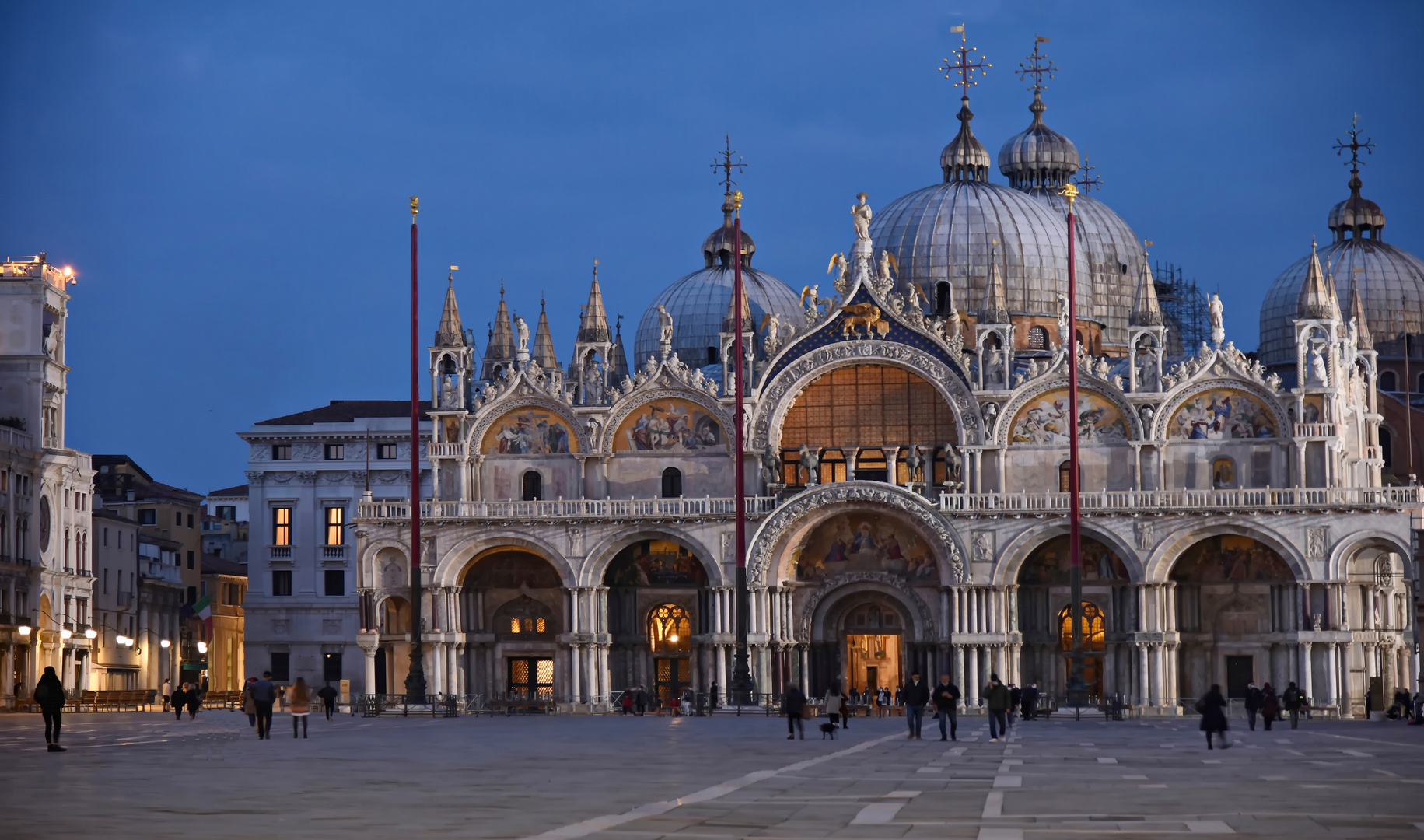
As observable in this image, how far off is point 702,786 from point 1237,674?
139 feet

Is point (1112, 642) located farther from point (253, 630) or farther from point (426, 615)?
point (253, 630)

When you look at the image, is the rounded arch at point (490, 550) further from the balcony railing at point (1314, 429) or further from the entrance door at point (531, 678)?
the balcony railing at point (1314, 429)

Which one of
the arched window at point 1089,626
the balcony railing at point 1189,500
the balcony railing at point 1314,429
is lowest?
the arched window at point 1089,626

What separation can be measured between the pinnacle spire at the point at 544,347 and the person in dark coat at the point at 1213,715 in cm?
3751

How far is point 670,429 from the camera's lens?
70062mm

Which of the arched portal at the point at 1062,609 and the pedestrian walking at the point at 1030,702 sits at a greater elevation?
the arched portal at the point at 1062,609

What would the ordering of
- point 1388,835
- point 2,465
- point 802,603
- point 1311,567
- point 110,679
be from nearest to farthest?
point 1388,835, point 1311,567, point 802,603, point 2,465, point 110,679

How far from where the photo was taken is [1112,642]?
6556 cm

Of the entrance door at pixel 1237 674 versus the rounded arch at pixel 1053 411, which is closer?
the entrance door at pixel 1237 674

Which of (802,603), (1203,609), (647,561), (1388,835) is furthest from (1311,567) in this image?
(1388,835)

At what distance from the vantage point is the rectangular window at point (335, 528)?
92.2 m

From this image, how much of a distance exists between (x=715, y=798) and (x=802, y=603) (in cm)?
4452

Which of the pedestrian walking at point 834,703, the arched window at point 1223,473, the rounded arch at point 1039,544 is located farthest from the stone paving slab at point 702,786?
the arched window at point 1223,473

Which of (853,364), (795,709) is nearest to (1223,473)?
(853,364)
